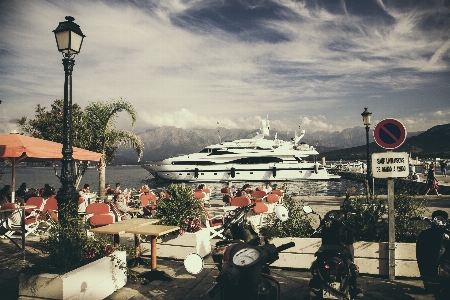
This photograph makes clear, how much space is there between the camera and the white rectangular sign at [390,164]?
5301mm

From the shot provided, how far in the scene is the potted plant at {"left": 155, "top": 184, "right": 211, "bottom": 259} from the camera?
20.9 feet

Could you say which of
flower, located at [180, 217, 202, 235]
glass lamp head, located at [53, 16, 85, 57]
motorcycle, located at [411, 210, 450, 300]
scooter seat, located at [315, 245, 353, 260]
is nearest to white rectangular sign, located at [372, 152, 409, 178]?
motorcycle, located at [411, 210, 450, 300]

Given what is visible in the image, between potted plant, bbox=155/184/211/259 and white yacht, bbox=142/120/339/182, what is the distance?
125 ft

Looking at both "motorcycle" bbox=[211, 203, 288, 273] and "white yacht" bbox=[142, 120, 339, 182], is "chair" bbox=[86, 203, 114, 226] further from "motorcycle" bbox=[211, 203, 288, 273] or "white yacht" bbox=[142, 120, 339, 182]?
"white yacht" bbox=[142, 120, 339, 182]

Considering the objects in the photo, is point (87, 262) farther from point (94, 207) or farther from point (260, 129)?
point (260, 129)

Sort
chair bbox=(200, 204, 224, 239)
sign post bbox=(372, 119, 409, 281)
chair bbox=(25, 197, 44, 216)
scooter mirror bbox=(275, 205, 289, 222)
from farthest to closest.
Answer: chair bbox=(25, 197, 44, 216), chair bbox=(200, 204, 224, 239), scooter mirror bbox=(275, 205, 289, 222), sign post bbox=(372, 119, 409, 281)

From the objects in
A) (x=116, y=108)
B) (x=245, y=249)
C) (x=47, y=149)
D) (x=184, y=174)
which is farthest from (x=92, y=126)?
(x=184, y=174)

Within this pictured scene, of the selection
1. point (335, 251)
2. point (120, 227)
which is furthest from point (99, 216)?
point (335, 251)

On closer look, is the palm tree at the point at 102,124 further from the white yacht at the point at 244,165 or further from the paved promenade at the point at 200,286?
the white yacht at the point at 244,165

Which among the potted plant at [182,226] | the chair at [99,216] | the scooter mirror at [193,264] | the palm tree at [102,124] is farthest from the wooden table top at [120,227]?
the palm tree at [102,124]

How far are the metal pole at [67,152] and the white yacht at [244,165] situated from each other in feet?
127

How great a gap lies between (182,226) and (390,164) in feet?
13.0

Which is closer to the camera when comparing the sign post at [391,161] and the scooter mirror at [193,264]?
the scooter mirror at [193,264]

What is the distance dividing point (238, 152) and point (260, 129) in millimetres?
9006
